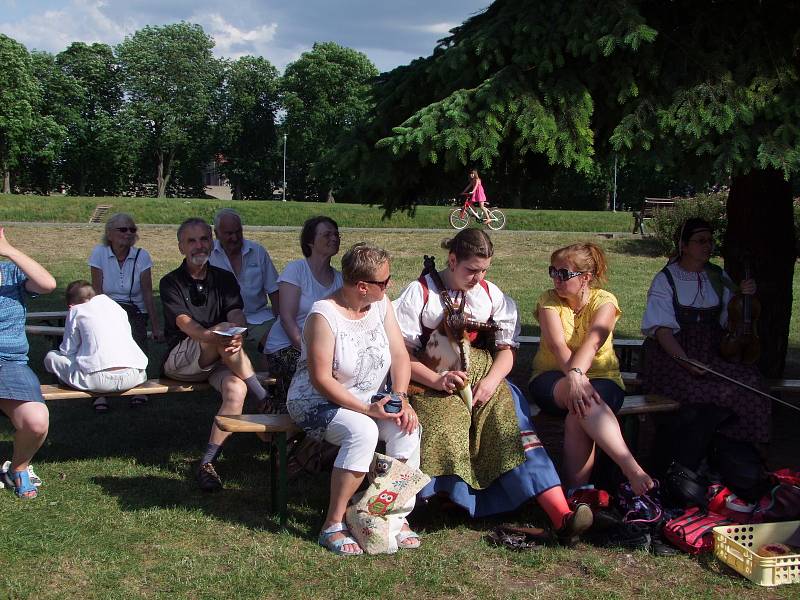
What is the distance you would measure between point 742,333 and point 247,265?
3.41 m

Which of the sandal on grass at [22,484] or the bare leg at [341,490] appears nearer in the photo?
the bare leg at [341,490]

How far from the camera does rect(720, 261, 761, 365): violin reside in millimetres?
5160

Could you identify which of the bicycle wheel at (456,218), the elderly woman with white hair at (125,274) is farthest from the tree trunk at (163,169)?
the elderly woman with white hair at (125,274)

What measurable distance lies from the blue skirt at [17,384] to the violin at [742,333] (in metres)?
3.88

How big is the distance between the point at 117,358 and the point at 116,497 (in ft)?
2.66

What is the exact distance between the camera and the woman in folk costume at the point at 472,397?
4.33 metres

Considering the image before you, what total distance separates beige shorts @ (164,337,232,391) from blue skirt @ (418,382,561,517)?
153 cm

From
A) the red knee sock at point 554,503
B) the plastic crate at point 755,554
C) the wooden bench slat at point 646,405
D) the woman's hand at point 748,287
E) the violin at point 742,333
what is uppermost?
the woman's hand at point 748,287

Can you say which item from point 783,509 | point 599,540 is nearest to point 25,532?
point 599,540

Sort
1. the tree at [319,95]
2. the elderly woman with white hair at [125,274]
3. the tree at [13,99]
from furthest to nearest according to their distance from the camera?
the tree at [319,95] → the tree at [13,99] → the elderly woman with white hair at [125,274]

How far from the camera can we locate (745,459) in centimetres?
470

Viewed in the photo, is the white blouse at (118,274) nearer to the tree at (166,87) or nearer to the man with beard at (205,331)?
the man with beard at (205,331)

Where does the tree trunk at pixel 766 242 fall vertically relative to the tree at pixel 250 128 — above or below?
below

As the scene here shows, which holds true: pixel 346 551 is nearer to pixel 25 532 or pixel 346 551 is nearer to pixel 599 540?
pixel 599 540
